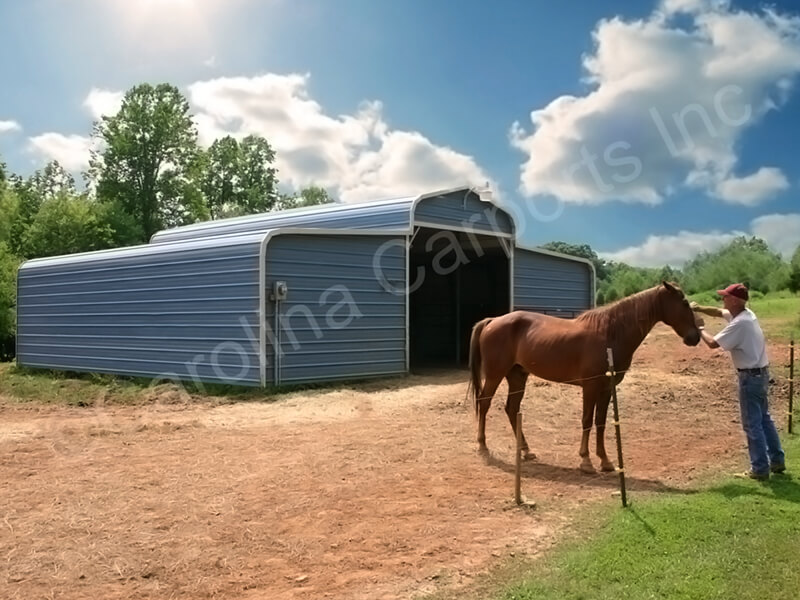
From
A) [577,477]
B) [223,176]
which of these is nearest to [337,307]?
[577,477]

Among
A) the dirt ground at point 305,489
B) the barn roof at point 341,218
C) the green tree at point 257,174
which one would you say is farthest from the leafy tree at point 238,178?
the dirt ground at point 305,489

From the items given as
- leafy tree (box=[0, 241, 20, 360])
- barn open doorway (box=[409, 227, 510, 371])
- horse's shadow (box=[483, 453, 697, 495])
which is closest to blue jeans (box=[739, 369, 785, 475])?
horse's shadow (box=[483, 453, 697, 495])

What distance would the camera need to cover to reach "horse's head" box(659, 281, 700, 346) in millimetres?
6371

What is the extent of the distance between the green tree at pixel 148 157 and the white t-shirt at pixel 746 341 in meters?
41.0

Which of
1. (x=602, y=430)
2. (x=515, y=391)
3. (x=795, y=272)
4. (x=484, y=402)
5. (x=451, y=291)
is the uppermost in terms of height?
(x=795, y=272)

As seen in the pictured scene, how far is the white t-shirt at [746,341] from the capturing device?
587cm

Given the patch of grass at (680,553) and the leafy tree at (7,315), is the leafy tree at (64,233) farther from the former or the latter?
the patch of grass at (680,553)

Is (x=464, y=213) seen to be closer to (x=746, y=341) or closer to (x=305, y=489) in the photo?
(x=746, y=341)

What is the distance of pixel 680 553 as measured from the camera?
4262 mm

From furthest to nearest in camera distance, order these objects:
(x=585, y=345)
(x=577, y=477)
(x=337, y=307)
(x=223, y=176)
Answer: (x=223, y=176) < (x=337, y=307) < (x=585, y=345) < (x=577, y=477)

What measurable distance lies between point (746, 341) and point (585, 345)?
1.43 metres

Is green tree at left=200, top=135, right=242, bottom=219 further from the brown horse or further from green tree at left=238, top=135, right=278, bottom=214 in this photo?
the brown horse

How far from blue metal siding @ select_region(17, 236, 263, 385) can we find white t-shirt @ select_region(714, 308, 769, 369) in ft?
26.6

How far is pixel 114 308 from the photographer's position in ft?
49.9
